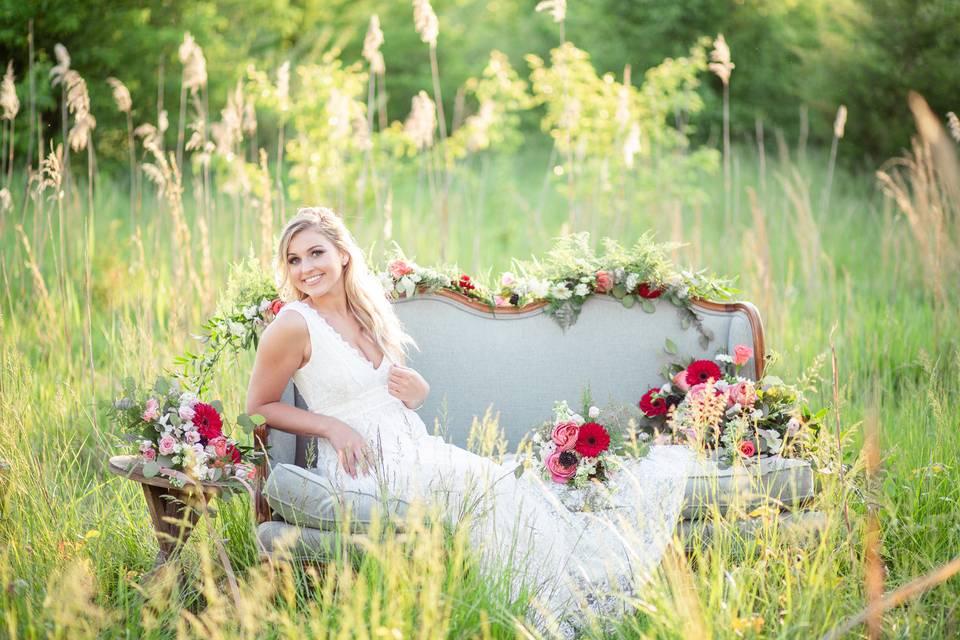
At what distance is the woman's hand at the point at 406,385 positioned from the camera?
129 inches

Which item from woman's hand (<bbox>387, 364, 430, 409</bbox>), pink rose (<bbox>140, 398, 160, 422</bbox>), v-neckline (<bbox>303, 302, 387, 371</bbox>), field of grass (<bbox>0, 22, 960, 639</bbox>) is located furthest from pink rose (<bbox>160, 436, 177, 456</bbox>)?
woman's hand (<bbox>387, 364, 430, 409</bbox>)

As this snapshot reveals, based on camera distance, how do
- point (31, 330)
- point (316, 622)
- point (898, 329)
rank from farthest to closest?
point (898, 329)
point (31, 330)
point (316, 622)

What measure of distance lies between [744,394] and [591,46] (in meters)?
9.33

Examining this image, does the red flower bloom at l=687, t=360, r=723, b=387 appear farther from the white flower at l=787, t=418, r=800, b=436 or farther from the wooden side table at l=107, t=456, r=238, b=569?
the wooden side table at l=107, t=456, r=238, b=569

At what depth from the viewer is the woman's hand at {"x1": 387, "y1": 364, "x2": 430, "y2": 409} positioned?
328 cm

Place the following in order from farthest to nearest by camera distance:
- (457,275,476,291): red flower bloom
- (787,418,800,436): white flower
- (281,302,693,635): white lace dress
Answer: (457,275,476,291): red flower bloom, (787,418,800,436): white flower, (281,302,693,635): white lace dress

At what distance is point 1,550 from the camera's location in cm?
273

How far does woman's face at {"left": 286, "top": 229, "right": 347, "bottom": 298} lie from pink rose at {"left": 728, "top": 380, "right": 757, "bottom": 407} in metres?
1.51

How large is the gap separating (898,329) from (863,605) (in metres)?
3.02

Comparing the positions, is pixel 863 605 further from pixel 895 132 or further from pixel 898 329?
pixel 895 132

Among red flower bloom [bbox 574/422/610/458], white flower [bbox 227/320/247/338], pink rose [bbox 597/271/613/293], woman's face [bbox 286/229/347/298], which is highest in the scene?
woman's face [bbox 286/229/347/298]

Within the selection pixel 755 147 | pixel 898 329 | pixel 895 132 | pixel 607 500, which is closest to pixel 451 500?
pixel 607 500

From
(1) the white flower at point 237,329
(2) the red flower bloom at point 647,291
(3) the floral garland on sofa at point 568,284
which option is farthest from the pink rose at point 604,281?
(1) the white flower at point 237,329

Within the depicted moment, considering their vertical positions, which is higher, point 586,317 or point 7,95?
point 7,95
